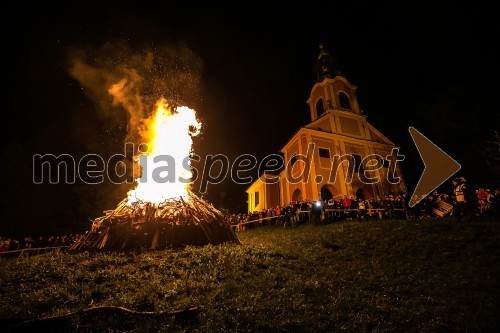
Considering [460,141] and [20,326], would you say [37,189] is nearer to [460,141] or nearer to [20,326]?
[20,326]

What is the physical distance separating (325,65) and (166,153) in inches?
1003

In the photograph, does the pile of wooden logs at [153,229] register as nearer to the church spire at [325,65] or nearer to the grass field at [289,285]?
the grass field at [289,285]

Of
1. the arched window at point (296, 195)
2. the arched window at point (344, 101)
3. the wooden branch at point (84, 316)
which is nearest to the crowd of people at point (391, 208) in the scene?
the arched window at point (296, 195)

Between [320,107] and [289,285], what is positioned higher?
[320,107]

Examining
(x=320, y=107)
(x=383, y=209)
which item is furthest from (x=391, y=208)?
Answer: (x=320, y=107)

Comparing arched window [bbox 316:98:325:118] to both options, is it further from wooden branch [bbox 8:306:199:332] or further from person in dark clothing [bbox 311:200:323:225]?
wooden branch [bbox 8:306:199:332]

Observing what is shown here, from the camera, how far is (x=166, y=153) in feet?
50.9

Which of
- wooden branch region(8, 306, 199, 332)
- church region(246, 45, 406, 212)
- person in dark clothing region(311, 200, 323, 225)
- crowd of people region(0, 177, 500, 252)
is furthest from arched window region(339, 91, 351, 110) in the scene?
wooden branch region(8, 306, 199, 332)

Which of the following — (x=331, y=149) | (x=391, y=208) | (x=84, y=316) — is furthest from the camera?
(x=331, y=149)

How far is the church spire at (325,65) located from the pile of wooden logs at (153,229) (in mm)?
25333

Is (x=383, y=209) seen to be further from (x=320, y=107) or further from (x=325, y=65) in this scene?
(x=325, y=65)

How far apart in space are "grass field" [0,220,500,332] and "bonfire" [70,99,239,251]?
156cm

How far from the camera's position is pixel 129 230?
42.5 feet

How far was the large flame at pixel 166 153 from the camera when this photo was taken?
15.2m
